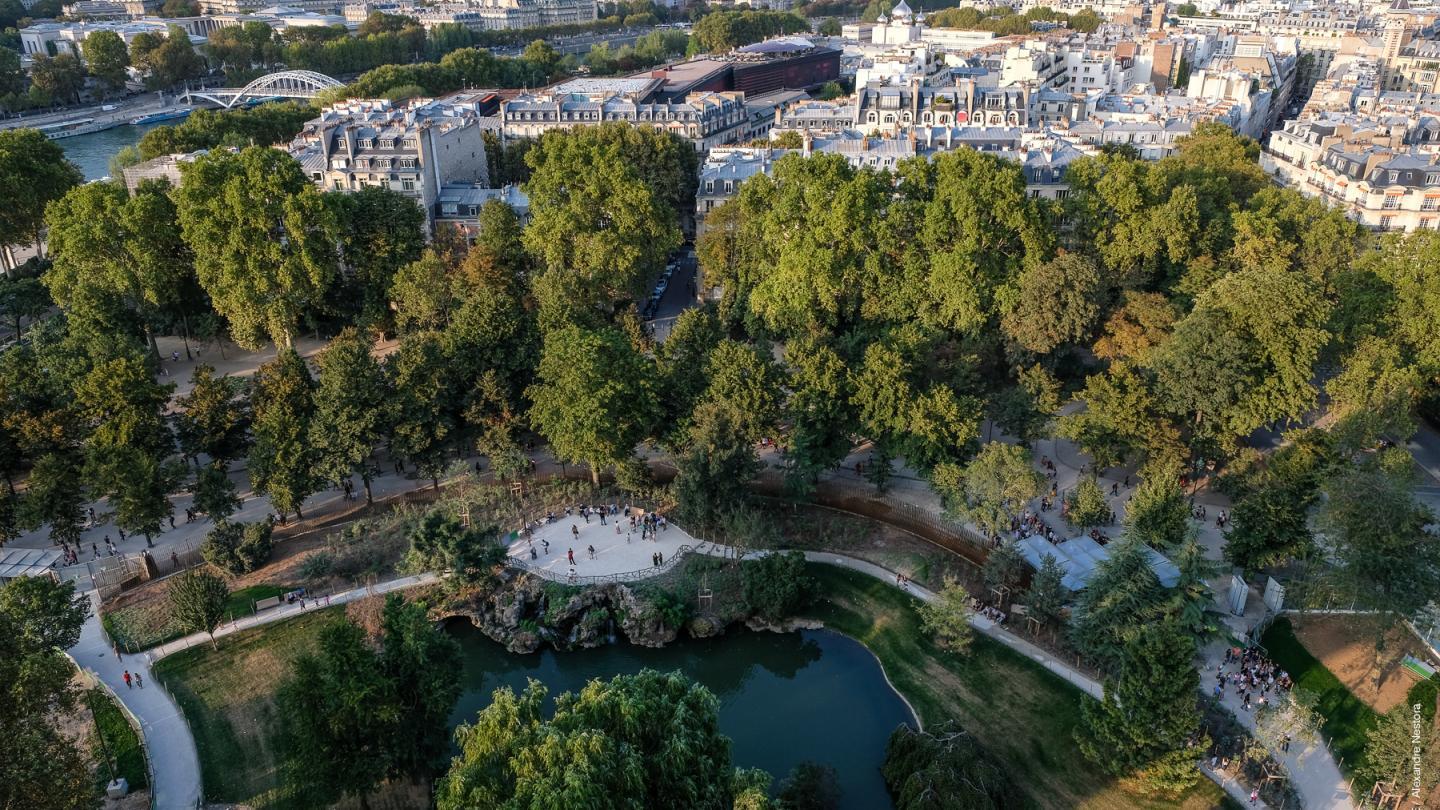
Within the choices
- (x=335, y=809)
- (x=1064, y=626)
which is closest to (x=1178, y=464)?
(x=1064, y=626)

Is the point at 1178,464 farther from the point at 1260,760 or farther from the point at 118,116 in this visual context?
the point at 118,116

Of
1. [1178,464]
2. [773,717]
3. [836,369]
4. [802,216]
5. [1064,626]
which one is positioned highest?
[802,216]

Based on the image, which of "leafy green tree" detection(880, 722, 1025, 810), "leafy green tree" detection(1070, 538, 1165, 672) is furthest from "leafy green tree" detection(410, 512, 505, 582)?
"leafy green tree" detection(1070, 538, 1165, 672)

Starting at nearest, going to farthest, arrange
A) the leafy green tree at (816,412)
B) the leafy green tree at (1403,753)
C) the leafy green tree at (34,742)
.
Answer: the leafy green tree at (34,742)
the leafy green tree at (1403,753)
the leafy green tree at (816,412)

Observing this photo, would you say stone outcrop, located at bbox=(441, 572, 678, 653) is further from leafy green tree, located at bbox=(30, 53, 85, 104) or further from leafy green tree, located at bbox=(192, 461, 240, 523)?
leafy green tree, located at bbox=(30, 53, 85, 104)

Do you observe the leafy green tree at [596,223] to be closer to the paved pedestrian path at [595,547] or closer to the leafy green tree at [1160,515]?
the paved pedestrian path at [595,547]

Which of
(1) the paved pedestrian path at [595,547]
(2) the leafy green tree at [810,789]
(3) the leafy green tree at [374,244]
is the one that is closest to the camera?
(2) the leafy green tree at [810,789]

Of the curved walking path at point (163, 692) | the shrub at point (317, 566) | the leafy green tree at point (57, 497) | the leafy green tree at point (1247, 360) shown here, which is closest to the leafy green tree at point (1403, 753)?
the leafy green tree at point (1247, 360)
